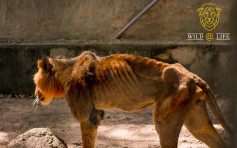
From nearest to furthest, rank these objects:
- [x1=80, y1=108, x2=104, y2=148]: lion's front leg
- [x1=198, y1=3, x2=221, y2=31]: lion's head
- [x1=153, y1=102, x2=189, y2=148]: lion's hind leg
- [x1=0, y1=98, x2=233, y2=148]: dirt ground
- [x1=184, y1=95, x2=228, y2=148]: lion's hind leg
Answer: [x1=153, y1=102, x2=189, y2=148]: lion's hind leg, [x1=184, y1=95, x2=228, y2=148]: lion's hind leg, [x1=80, y1=108, x2=104, y2=148]: lion's front leg, [x1=0, y1=98, x2=233, y2=148]: dirt ground, [x1=198, y1=3, x2=221, y2=31]: lion's head

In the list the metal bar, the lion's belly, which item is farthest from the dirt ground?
the metal bar

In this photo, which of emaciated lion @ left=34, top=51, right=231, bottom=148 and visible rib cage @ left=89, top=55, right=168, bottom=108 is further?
visible rib cage @ left=89, top=55, right=168, bottom=108

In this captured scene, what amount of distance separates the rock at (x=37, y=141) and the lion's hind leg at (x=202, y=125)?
5.98 feet

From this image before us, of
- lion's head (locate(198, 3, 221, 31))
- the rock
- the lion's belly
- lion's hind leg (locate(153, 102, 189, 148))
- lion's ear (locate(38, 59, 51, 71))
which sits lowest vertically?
the rock

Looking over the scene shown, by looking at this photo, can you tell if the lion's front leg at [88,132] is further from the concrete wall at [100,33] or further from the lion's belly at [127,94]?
the concrete wall at [100,33]

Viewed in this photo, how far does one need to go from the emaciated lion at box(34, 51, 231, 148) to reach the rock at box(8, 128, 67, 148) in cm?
50

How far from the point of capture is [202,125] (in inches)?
125

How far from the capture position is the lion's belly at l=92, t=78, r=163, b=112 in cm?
318

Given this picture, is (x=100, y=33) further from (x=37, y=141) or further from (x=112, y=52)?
(x=37, y=141)

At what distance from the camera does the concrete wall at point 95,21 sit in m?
7.35

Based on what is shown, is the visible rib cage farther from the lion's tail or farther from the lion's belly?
the lion's tail

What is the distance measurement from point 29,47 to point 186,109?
18.8 feet

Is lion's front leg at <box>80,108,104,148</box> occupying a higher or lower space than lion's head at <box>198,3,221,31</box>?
lower

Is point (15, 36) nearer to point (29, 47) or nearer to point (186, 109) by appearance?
point (29, 47)
